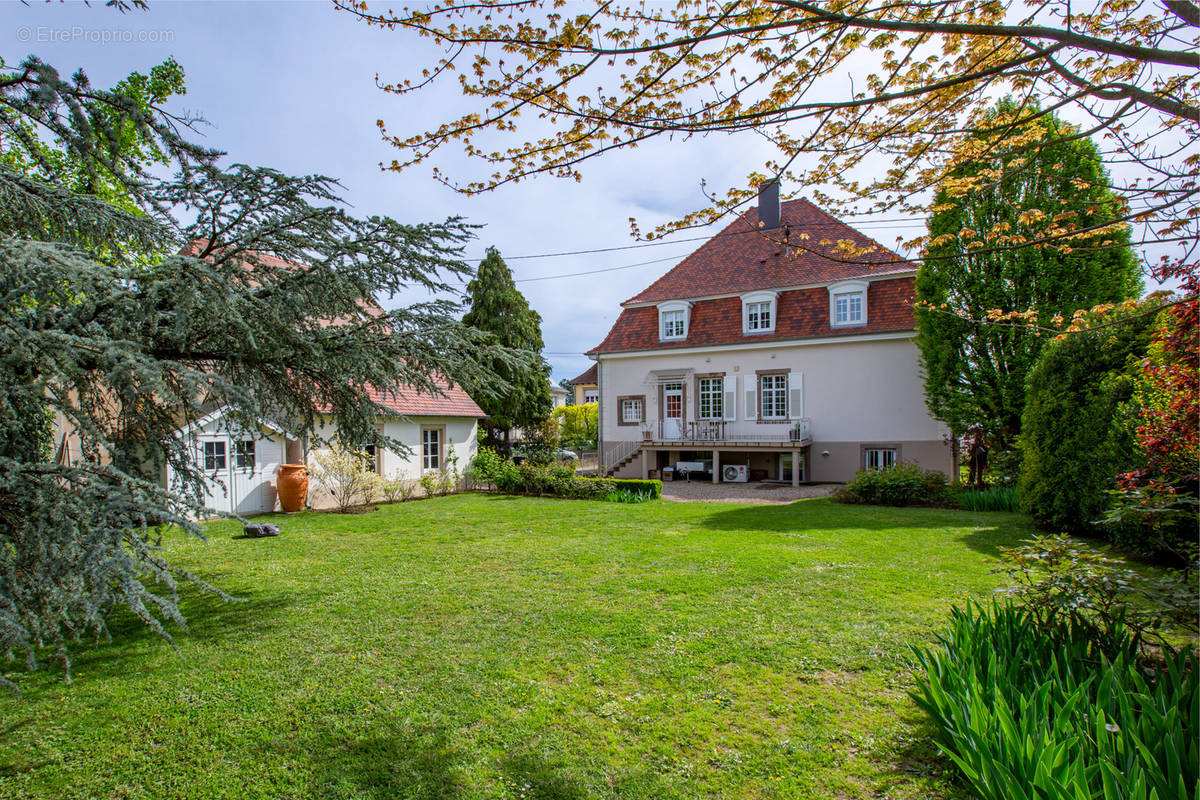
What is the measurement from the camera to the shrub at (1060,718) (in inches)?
84.8

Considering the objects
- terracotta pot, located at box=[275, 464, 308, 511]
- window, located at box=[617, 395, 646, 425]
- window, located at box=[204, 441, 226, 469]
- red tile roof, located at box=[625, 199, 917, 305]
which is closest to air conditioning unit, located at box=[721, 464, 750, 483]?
window, located at box=[617, 395, 646, 425]

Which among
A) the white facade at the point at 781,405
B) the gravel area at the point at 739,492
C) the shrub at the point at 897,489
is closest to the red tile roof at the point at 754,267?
→ the white facade at the point at 781,405

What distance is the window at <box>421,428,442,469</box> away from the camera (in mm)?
17078

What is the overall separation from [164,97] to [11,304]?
649cm

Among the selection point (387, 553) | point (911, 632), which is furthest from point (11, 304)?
point (911, 632)

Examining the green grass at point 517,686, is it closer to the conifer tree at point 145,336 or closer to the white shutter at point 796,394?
the conifer tree at point 145,336

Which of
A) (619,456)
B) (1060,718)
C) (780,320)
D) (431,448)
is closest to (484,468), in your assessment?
(431,448)

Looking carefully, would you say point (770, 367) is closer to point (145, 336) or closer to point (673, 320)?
point (673, 320)

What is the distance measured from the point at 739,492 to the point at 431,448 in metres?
9.11

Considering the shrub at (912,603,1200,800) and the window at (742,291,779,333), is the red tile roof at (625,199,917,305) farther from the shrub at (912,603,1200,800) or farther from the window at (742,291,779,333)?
the shrub at (912,603,1200,800)

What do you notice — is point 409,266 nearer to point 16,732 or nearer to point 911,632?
point 16,732

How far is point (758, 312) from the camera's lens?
20.3 metres

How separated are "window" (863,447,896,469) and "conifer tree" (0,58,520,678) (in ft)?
50.1

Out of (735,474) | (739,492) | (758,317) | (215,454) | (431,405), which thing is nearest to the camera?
(215,454)
